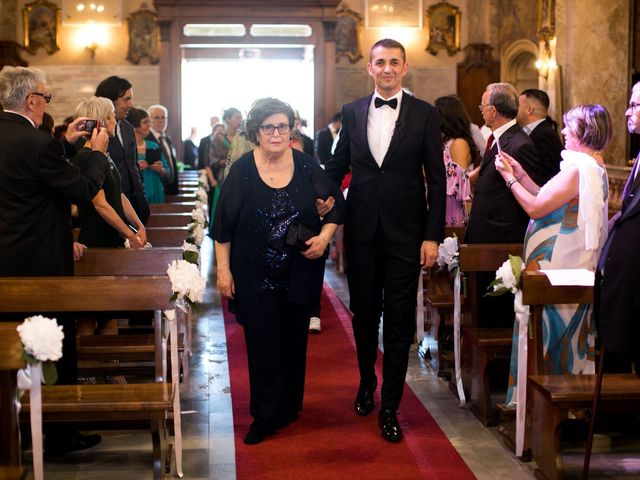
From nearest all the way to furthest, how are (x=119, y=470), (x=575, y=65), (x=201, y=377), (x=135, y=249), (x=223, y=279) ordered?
(x=119, y=470) < (x=223, y=279) < (x=135, y=249) < (x=201, y=377) < (x=575, y=65)

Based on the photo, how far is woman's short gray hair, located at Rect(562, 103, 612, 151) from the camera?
5.04m

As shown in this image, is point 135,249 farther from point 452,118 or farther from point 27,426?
point 452,118

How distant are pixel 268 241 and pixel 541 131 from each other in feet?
9.03

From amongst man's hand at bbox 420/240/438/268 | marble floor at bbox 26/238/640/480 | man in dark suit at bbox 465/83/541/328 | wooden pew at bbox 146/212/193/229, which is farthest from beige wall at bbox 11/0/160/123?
man's hand at bbox 420/240/438/268

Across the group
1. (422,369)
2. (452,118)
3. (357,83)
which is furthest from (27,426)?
(357,83)

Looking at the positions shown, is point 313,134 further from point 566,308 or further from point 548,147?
point 566,308

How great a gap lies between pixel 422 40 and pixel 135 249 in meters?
14.9

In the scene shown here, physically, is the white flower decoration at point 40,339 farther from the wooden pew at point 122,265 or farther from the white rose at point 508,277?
the white rose at point 508,277

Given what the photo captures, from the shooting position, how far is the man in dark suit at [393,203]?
5.23 m

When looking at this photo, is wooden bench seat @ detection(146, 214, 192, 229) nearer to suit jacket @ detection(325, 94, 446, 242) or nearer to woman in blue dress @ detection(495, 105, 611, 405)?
Answer: suit jacket @ detection(325, 94, 446, 242)

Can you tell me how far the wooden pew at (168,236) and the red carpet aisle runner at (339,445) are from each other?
47.9 inches

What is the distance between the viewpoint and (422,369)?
6918 millimetres

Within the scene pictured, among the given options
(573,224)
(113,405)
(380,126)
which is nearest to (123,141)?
(380,126)

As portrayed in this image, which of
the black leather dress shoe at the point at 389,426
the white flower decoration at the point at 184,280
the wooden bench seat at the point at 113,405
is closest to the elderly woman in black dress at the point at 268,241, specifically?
the white flower decoration at the point at 184,280
